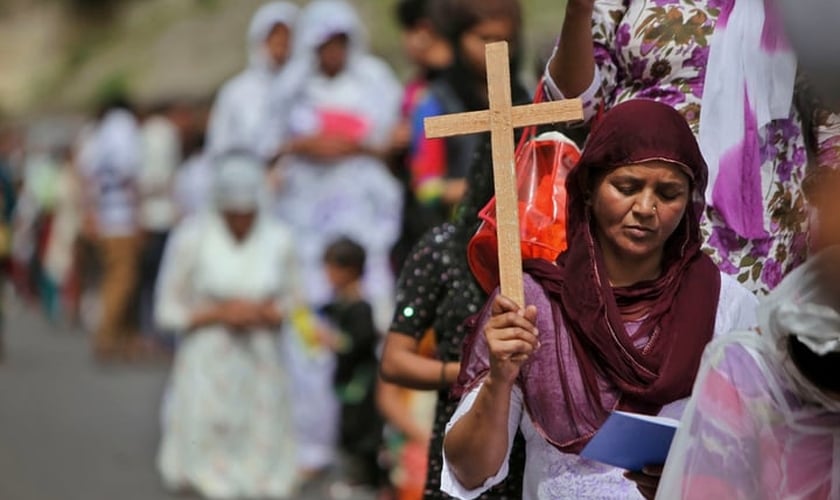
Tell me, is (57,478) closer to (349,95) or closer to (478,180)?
(349,95)

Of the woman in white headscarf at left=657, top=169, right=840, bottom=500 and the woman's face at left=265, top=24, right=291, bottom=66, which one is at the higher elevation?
the woman's face at left=265, top=24, right=291, bottom=66

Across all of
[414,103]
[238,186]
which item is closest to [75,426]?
[238,186]

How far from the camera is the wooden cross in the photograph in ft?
10.6

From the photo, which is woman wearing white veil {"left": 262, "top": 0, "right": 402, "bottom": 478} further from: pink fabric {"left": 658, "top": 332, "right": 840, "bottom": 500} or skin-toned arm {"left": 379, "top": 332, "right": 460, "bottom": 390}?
pink fabric {"left": 658, "top": 332, "right": 840, "bottom": 500}

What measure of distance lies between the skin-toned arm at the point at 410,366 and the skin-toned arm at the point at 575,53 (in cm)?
100

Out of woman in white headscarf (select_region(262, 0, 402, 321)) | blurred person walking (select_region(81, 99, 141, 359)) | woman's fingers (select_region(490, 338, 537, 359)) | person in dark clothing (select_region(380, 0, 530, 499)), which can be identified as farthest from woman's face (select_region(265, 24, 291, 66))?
woman's fingers (select_region(490, 338, 537, 359))

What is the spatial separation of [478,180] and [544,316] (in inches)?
43.9

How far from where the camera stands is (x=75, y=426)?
11742mm

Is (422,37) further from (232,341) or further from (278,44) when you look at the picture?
(278,44)

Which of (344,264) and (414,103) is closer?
(414,103)

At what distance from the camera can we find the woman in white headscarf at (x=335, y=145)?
378 inches

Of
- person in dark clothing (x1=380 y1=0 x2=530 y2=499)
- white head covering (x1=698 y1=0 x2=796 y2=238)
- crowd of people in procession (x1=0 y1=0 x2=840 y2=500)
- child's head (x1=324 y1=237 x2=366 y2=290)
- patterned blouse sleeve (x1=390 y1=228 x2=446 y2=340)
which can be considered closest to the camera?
crowd of people in procession (x1=0 y1=0 x2=840 y2=500)

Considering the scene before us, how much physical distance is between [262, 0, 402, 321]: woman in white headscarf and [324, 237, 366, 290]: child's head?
64cm

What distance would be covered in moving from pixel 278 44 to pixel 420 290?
250 inches
